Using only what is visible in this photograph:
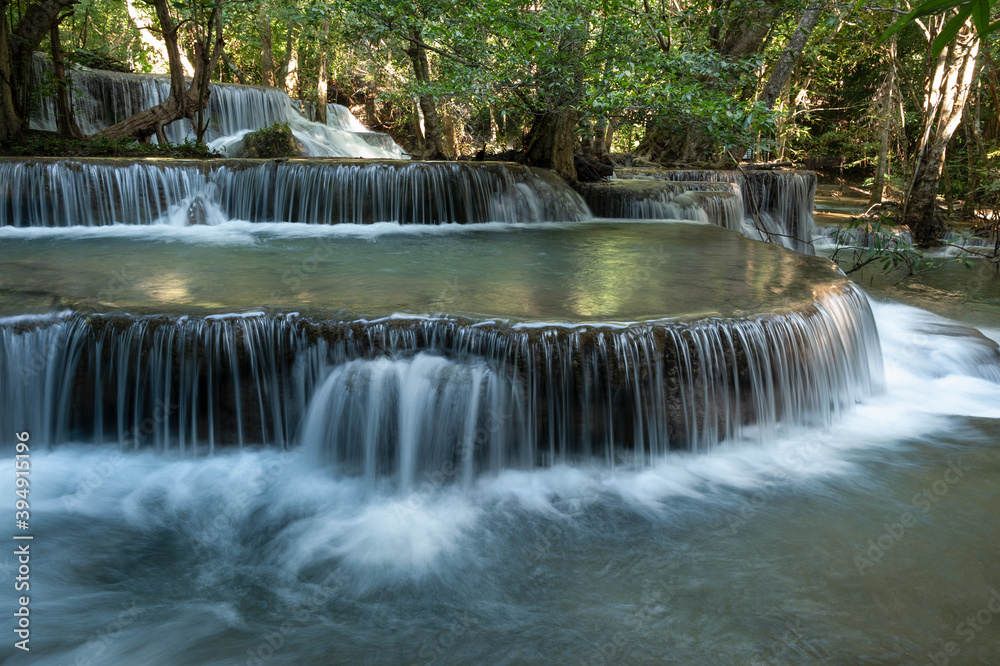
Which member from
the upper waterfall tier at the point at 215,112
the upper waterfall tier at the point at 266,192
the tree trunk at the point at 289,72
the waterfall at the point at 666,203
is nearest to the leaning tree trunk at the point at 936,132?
the waterfall at the point at 666,203

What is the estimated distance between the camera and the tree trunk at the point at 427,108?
14070 millimetres

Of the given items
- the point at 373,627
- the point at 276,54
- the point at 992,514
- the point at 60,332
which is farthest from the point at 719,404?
the point at 276,54

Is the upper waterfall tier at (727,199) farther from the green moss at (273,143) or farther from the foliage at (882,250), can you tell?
the green moss at (273,143)

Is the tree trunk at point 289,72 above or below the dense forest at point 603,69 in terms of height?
above

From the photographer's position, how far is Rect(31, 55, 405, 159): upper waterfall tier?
16.6 meters

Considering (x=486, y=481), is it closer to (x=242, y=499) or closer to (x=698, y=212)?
(x=242, y=499)

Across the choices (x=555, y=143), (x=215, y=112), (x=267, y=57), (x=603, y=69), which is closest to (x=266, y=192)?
(x=555, y=143)

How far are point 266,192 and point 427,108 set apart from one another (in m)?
5.18

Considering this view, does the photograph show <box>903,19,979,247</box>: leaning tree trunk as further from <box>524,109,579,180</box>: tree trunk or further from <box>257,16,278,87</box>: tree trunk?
<box>257,16,278,87</box>: tree trunk

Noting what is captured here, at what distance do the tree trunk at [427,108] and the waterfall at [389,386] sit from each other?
8.98 meters

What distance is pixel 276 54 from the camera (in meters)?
27.6

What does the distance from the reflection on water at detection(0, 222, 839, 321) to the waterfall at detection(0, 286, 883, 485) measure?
0.27m

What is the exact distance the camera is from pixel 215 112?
1869cm

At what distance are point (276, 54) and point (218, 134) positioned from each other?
10.6 m
